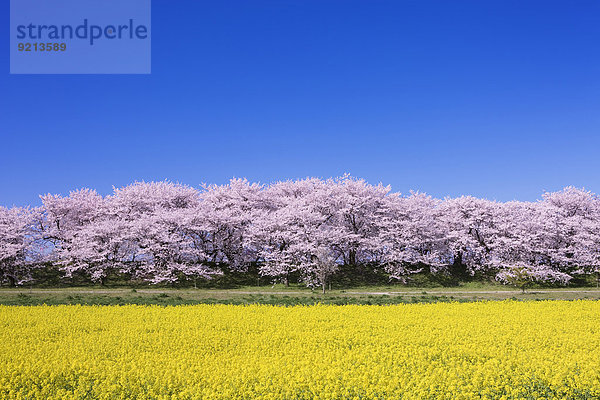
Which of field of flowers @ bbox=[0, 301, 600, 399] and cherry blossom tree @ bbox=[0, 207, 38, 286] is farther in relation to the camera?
cherry blossom tree @ bbox=[0, 207, 38, 286]

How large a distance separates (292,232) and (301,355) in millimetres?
35555

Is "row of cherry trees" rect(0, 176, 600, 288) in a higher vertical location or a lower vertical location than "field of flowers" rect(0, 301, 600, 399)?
higher

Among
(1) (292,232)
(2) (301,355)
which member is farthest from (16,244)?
(2) (301,355)

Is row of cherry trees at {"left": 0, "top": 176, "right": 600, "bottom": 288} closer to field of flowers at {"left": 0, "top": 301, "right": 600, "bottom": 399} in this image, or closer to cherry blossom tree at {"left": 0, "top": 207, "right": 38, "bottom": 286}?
cherry blossom tree at {"left": 0, "top": 207, "right": 38, "bottom": 286}

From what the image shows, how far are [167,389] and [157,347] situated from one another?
4.22 metres

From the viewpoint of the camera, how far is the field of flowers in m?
9.59

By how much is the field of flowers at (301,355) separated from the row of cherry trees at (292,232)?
2563cm

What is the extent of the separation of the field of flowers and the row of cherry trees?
25.6 metres

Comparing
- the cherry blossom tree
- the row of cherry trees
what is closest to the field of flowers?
the row of cherry trees

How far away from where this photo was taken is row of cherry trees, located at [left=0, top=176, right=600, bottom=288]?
4653 cm

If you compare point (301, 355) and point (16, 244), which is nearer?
Answer: point (301, 355)

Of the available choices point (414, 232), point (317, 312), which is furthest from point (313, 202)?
point (317, 312)

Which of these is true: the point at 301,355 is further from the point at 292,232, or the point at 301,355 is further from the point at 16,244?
the point at 16,244

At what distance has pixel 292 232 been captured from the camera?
1874 inches
